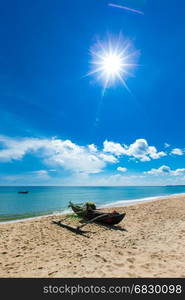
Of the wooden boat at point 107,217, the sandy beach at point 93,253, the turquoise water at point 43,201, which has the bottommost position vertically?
the turquoise water at point 43,201

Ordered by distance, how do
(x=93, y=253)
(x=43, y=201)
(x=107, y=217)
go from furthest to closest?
(x=43, y=201) → (x=107, y=217) → (x=93, y=253)

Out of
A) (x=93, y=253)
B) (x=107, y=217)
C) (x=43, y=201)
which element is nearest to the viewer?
(x=93, y=253)

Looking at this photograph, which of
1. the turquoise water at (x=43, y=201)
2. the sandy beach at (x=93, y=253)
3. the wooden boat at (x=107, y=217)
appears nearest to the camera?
the sandy beach at (x=93, y=253)

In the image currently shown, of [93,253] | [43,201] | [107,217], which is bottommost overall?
[43,201]

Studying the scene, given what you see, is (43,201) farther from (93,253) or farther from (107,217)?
(93,253)

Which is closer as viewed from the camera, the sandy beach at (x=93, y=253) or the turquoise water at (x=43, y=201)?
the sandy beach at (x=93, y=253)

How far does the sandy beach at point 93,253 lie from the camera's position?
5.52 metres

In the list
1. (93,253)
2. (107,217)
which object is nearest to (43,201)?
(107,217)

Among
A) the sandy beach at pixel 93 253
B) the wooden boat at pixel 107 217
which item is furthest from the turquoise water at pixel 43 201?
the sandy beach at pixel 93 253

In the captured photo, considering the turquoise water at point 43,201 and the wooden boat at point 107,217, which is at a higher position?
the wooden boat at point 107,217

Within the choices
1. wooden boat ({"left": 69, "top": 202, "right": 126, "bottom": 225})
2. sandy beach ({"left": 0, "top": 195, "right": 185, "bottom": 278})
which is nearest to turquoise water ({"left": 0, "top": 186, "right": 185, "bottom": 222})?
wooden boat ({"left": 69, "top": 202, "right": 126, "bottom": 225})

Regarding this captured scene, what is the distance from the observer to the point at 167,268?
18.6 ft

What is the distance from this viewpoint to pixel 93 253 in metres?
7.24

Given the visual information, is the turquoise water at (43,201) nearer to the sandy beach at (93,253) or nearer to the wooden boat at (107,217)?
the wooden boat at (107,217)
